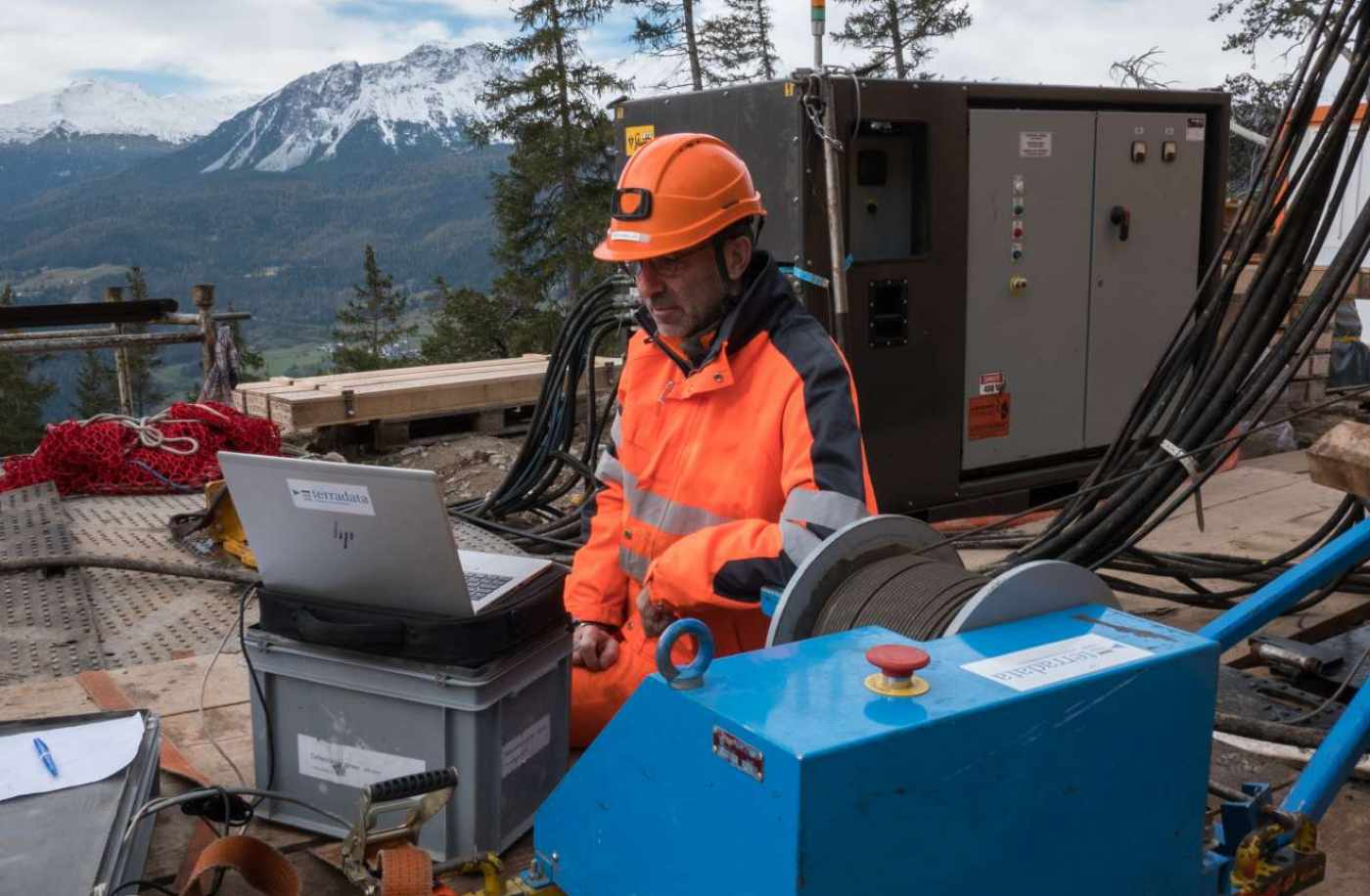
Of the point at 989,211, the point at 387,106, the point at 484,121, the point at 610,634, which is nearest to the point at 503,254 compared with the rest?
the point at 484,121

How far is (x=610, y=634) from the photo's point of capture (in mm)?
2848

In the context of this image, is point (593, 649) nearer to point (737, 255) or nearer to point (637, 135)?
point (737, 255)

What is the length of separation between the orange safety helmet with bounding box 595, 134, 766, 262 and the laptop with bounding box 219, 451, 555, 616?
773 millimetres

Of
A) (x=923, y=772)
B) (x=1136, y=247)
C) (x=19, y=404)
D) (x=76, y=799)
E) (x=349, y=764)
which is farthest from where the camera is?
(x=19, y=404)

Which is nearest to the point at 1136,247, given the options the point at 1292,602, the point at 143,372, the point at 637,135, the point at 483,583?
the point at 637,135

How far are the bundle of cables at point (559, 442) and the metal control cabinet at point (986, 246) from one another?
843 mm

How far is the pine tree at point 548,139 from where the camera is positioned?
78.6ft

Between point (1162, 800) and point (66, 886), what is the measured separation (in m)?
1.60

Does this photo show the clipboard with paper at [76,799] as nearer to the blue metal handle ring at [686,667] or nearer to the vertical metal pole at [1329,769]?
the blue metal handle ring at [686,667]

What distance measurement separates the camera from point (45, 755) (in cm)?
212

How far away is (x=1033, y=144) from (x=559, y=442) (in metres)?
2.59

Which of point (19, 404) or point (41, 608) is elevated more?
point (41, 608)

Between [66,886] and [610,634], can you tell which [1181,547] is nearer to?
[610,634]

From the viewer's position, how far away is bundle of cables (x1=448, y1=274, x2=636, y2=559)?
5.32m
